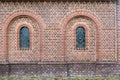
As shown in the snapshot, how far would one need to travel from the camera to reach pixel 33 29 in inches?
629

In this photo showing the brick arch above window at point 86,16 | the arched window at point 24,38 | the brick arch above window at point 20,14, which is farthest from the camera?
the arched window at point 24,38

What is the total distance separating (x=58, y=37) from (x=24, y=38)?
201cm

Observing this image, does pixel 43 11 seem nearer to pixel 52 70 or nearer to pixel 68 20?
pixel 68 20

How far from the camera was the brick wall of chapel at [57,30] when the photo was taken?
15820 mm

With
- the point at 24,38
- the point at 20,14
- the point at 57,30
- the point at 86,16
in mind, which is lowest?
the point at 24,38

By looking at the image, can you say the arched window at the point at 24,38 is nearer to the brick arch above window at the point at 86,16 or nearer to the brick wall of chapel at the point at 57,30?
the brick wall of chapel at the point at 57,30

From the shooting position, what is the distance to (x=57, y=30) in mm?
15859

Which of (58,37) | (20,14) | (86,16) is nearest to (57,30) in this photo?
(58,37)

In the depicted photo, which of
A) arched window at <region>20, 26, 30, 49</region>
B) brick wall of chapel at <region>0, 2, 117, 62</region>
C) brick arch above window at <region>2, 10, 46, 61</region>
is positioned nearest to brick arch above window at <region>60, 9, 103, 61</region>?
brick wall of chapel at <region>0, 2, 117, 62</region>

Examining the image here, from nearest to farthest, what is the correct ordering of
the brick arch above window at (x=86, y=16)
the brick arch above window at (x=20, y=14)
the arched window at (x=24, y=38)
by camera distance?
the brick arch above window at (x=20, y=14) < the brick arch above window at (x=86, y=16) < the arched window at (x=24, y=38)

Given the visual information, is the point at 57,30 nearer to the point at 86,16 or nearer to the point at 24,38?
the point at 86,16

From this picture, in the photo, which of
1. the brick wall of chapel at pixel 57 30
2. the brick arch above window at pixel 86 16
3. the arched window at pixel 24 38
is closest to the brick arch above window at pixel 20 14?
the brick wall of chapel at pixel 57 30

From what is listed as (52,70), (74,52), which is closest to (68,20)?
(74,52)

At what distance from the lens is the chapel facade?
623 inches
